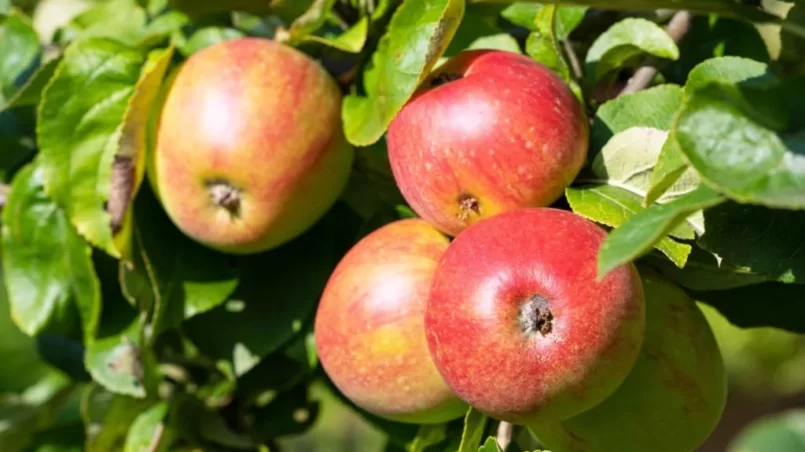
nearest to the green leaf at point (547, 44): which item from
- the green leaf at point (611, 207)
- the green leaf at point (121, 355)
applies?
the green leaf at point (611, 207)

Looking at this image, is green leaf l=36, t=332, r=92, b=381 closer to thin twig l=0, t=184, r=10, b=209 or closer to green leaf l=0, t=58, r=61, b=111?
thin twig l=0, t=184, r=10, b=209

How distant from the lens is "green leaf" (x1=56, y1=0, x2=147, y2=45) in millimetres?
942

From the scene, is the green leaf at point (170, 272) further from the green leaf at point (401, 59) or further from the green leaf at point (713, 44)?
the green leaf at point (713, 44)

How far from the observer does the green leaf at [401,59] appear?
66 cm

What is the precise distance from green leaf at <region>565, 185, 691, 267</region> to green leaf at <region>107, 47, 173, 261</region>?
353 mm

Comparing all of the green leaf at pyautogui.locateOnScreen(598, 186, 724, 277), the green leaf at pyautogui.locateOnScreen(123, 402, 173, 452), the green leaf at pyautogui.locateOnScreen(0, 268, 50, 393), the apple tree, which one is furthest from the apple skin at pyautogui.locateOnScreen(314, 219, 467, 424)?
the green leaf at pyautogui.locateOnScreen(0, 268, 50, 393)

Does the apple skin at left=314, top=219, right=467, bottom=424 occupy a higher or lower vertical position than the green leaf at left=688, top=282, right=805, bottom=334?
higher

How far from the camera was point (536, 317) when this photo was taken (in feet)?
1.86

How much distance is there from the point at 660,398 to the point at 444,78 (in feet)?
0.87

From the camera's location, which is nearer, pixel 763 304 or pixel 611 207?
pixel 611 207

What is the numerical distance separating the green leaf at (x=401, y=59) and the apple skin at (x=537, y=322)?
0.48 ft

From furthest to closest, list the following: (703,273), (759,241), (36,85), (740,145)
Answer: (36,85) → (703,273) → (759,241) → (740,145)

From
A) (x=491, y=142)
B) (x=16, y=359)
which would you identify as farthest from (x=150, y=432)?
(x=16, y=359)

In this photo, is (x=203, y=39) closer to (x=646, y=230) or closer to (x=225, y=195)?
(x=225, y=195)
